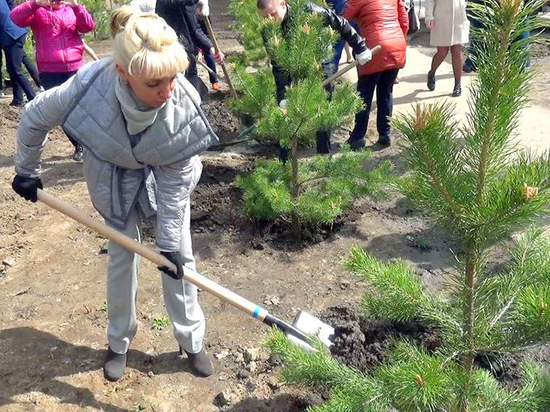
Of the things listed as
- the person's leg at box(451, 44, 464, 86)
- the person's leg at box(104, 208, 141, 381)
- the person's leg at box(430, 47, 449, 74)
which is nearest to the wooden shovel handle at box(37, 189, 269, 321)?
the person's leg at box(104, 208, 141, 381)

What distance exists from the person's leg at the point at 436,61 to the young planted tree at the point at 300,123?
3.08 m

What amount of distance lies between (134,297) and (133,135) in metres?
0.84

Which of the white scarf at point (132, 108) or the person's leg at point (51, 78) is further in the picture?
the person's leg at point (51, 78)

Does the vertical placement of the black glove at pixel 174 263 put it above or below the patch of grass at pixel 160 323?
above

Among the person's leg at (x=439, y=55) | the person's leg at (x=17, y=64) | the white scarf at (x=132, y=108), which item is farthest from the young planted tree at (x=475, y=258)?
the person's leg at (x=17, y=64)

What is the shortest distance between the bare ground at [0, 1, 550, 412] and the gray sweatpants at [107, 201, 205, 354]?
21cm

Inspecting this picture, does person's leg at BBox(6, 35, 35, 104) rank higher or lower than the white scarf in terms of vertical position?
lower

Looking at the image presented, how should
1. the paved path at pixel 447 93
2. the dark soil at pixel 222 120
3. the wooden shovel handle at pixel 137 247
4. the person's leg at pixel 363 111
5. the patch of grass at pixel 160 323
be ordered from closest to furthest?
the wooden shovel handle at pixel 137 247 → the patch of grass at pixel 160 323 → the person's leg at pixel 363 111 → the paved path at pixel 447 93 → the dark soil at pixel 222 120

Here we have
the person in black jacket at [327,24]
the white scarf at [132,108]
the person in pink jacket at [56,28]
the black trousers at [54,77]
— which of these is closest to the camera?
the white scarf at [132,108]

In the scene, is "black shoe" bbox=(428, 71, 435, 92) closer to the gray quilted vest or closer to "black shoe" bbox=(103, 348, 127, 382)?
the gray quilted vest

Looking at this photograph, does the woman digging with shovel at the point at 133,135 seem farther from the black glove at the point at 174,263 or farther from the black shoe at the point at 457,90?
the black shoe at the point at 457,90

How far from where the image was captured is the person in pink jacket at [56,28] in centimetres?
507

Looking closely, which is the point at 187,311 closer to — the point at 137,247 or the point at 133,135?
the point at 137,247

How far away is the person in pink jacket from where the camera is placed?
507 centimetres
